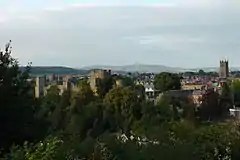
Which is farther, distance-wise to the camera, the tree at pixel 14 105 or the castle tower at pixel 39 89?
the castle tower at pixel 39 89

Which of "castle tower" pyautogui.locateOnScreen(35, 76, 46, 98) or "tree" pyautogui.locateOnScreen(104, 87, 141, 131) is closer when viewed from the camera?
"castle tower" pyautogui.locateOnScreen(35, 76, 46, 98)

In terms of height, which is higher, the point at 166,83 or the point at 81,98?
the point at 166,83

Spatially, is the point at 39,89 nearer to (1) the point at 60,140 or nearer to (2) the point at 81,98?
(2) the point at 81,98

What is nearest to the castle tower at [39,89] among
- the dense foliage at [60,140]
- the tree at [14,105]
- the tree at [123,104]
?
the dense foliage at [60,140]

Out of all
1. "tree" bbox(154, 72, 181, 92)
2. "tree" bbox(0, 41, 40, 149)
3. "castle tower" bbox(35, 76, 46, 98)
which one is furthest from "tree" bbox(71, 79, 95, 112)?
"tree" bbox(0, 41, 40, 149)

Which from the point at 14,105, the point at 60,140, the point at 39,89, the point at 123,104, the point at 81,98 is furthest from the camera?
the point at 39,89

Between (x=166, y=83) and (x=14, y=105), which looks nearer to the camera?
(x=14, y=105)

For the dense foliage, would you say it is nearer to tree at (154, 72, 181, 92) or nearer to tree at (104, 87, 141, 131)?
tree at (104, 87, 141, 131)

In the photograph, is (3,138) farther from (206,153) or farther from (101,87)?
(101,87)

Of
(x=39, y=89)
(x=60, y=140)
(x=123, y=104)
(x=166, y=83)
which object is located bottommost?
(x=123, y=104)

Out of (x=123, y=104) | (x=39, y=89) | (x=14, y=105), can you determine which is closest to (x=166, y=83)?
(x=39, y=89)

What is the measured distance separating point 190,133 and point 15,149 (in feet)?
49.8

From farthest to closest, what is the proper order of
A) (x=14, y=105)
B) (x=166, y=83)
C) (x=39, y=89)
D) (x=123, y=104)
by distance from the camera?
(x=166, y=83), (x=39, y=89), (x=123, y=104), (x=14, y=105)

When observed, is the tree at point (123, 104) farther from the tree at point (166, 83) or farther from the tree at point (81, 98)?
the tree at point (166, 83)
